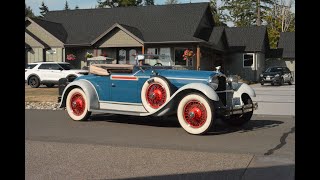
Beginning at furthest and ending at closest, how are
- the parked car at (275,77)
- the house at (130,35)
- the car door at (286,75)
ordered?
the car door at (286,75), the parked car at (275,77), the house at (130,35)

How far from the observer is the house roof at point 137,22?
95.5ft

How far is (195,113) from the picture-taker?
27.1 ft

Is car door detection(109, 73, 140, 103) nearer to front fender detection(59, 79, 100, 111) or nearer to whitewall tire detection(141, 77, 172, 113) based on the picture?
whitewall tire detection(141, 77, 172, 113)

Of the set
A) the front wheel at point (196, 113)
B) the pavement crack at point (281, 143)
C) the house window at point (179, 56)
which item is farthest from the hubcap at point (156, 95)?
the house window at point (179, 56)

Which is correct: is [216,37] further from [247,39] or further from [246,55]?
[247,39]

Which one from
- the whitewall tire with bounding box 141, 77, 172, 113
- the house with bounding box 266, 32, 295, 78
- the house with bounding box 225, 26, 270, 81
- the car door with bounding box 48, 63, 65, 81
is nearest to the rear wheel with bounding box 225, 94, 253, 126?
the whitewall tire with bounding box 141, 77, 172, 113

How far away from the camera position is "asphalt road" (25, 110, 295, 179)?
5.21m

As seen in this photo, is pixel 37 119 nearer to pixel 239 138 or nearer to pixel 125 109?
pixel 125 109

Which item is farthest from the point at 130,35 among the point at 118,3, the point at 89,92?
the point at 118,3

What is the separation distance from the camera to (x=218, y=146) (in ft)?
23.2

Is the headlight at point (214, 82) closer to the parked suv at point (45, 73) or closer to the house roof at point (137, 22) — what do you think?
the parked suv at point (45, 73)

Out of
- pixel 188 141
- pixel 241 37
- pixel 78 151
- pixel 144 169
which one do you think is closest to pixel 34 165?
pixel 78 151

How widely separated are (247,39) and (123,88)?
3082 cm
